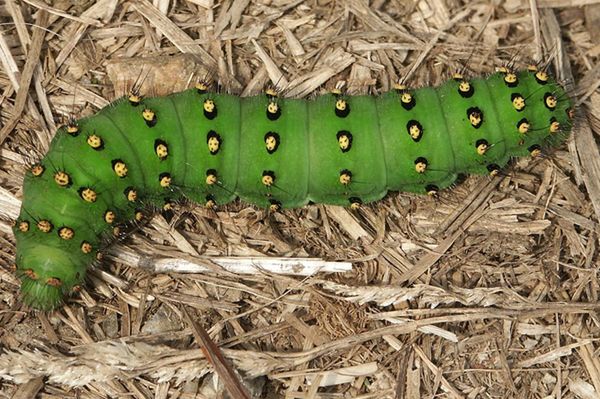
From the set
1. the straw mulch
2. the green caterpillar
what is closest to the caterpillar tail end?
the green caterpillar

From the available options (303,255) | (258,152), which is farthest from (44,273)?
(303,255)

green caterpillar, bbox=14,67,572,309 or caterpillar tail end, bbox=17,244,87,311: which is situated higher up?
green caterpillar, bbox=14,67,572,309

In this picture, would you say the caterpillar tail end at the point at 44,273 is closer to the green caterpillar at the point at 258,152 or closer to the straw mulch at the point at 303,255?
the green caterpillar at the point at 258,152

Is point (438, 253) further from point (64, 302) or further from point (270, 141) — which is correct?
point (64, 302)

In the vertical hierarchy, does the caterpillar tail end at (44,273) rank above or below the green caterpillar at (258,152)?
below

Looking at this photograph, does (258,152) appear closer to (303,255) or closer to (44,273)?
(303,255)

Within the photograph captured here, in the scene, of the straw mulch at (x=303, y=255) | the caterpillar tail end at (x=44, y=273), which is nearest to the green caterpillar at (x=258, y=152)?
the caterpillar tail end at (x=44, y=273)

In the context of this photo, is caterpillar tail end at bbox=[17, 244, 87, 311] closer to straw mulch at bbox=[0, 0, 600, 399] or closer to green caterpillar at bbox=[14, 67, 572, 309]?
green caterpillar at bbox=[14, 67, 572, 309]
